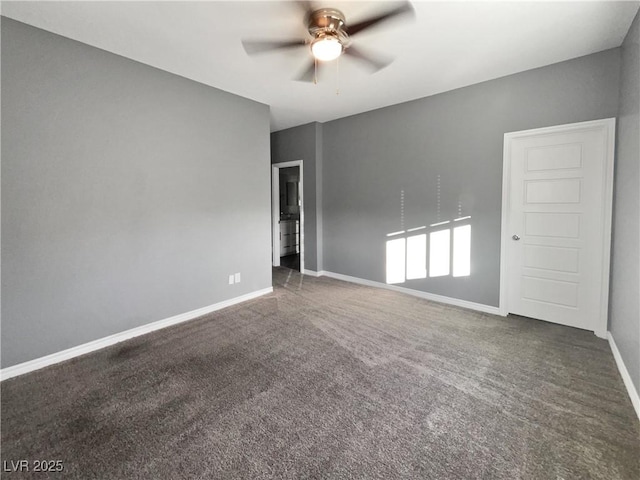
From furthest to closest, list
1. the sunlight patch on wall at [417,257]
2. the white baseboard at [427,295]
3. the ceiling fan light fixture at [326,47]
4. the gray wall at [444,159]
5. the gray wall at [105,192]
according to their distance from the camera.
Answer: the sunlight patch on wall at [417,257] < the white baseboard at [427,295] < the gray wall at [444,159] < the gray wall at [105,192] < the ceiling fan light fixture at [326,47]

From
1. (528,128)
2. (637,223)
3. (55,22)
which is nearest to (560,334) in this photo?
(637,223)

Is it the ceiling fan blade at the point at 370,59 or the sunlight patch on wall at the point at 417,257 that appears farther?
the sunlight patch on wall at the point at 417,257

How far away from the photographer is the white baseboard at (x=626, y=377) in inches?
76.0

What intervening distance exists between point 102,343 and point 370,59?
3.78m

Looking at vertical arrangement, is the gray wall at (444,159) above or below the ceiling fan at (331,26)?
below

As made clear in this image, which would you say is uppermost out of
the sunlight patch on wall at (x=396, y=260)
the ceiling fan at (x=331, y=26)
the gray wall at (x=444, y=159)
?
the ceiling fan at (x=331, y=26)

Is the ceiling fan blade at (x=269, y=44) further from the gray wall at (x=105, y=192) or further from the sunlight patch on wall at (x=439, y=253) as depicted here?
the sunlight patch on wall at (x=439, y=253)

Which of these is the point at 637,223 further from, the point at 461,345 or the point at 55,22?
the point at 55,22

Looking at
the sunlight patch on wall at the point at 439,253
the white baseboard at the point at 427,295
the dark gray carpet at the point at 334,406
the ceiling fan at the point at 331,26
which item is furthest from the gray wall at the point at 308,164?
the ceiling fan at the point at 331,26

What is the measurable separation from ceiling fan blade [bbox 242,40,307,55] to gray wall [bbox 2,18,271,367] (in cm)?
119

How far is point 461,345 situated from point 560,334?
1122 mm

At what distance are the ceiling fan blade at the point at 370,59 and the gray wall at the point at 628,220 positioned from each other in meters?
1.89

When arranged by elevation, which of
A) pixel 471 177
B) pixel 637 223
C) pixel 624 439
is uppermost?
pixel 471 177

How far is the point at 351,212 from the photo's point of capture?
16.5 ft
